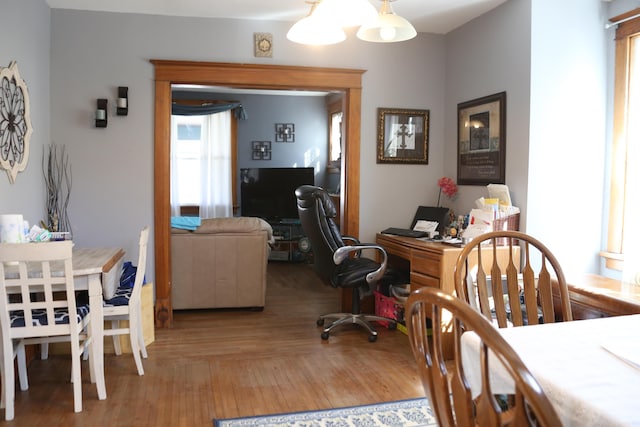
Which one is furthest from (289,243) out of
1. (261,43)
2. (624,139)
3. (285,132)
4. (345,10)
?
(345,10)

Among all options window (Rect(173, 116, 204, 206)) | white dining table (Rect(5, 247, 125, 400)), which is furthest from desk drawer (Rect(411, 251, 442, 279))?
window (Rect(173, 116, 204, 206))

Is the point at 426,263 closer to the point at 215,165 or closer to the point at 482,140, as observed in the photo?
the point at 482,140

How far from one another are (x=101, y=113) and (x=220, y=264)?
156 cm

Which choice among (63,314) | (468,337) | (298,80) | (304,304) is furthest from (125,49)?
(468,337)

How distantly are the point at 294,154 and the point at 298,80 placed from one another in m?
3.67

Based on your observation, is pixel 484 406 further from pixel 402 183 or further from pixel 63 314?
pixel 402 183

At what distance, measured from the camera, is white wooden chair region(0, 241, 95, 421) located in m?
2.58

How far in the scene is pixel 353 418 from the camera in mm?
2732

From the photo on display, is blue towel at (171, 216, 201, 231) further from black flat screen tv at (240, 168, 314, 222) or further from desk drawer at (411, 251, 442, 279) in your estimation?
black flat screen tv at (240, 168, 314, 222)

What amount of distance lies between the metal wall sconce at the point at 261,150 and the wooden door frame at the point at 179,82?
140 inches

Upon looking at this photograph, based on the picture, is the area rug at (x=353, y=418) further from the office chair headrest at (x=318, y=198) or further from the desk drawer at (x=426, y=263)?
the office chair headrest at (x=318, y=198)

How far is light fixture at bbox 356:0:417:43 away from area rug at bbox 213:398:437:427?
183 cm

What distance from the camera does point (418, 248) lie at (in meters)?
3.99

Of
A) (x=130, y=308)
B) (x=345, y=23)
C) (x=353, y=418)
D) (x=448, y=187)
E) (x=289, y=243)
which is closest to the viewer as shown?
(x=345, y=23)
